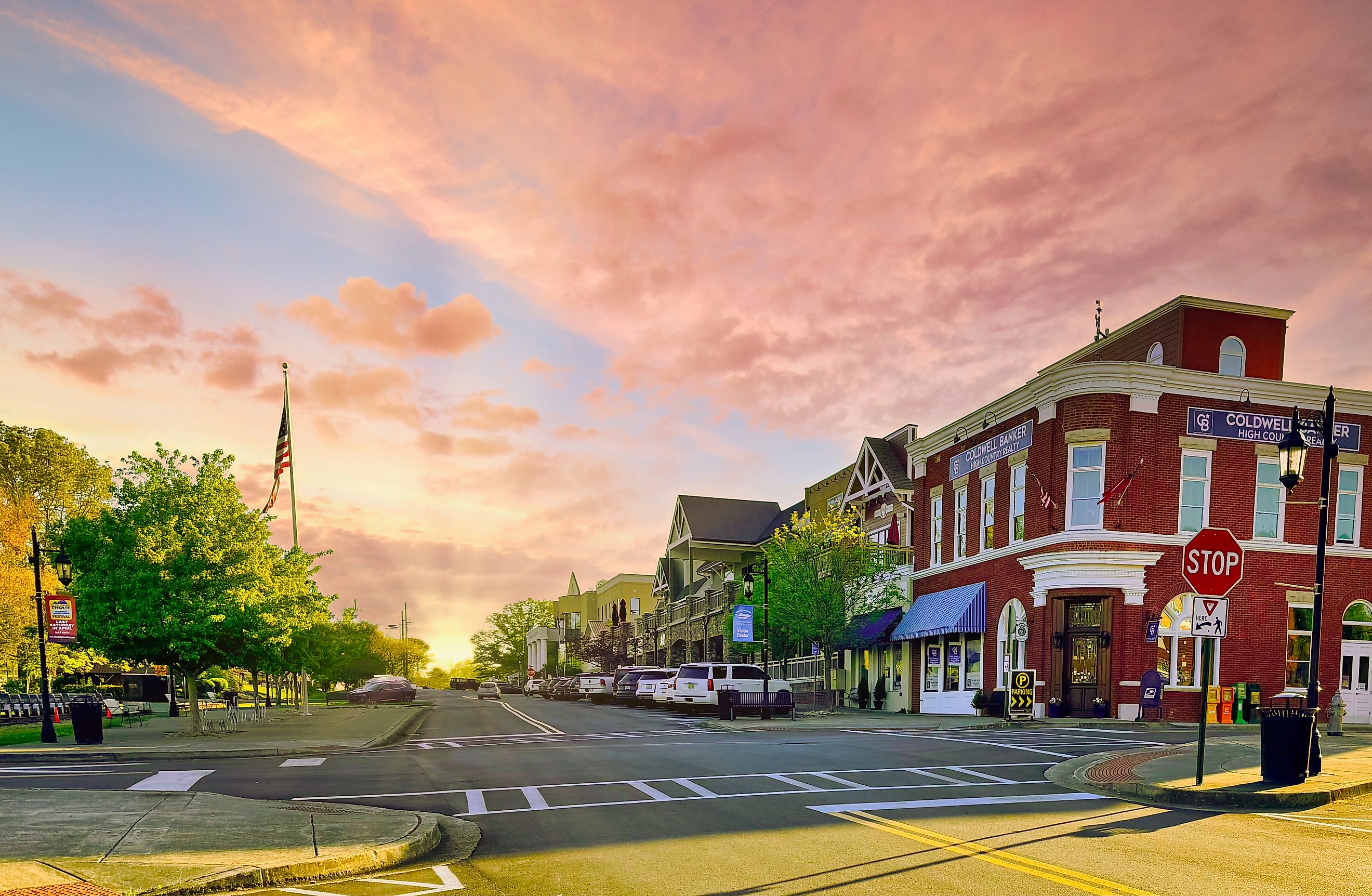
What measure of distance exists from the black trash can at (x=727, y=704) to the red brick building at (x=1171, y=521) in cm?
910

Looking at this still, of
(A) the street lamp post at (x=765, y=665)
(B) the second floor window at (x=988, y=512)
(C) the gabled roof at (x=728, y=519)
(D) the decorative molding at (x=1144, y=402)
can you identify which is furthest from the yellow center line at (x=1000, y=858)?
(C) the gabled roof at (x=728, y=519)

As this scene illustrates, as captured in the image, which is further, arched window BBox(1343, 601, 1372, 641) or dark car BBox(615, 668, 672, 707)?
dark car BBox(615, 668, 672, 707)

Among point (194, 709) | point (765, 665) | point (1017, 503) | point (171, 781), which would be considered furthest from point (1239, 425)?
point (194, 709)

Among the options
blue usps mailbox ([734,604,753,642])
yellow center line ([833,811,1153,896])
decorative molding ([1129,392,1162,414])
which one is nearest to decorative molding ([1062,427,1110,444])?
decorative molding ([1129,392,1162,414])

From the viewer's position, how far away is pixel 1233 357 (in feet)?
112

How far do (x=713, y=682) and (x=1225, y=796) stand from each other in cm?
2516

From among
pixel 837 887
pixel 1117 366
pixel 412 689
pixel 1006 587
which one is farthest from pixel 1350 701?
pixel 412 689

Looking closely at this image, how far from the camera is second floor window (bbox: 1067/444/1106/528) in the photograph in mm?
30719

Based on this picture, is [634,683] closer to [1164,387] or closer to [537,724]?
[537,724]

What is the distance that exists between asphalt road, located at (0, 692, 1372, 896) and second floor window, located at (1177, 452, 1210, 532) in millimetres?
12220

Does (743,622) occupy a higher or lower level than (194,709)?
higher

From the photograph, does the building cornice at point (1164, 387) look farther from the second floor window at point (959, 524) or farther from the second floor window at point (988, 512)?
the second floor window at point (959, 524)

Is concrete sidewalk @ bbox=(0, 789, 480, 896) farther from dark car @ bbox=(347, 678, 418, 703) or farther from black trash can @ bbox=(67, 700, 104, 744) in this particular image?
dark car @ bbox=(347, 678, 418, 703)

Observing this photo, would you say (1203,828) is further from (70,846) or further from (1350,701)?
(1350,701)
